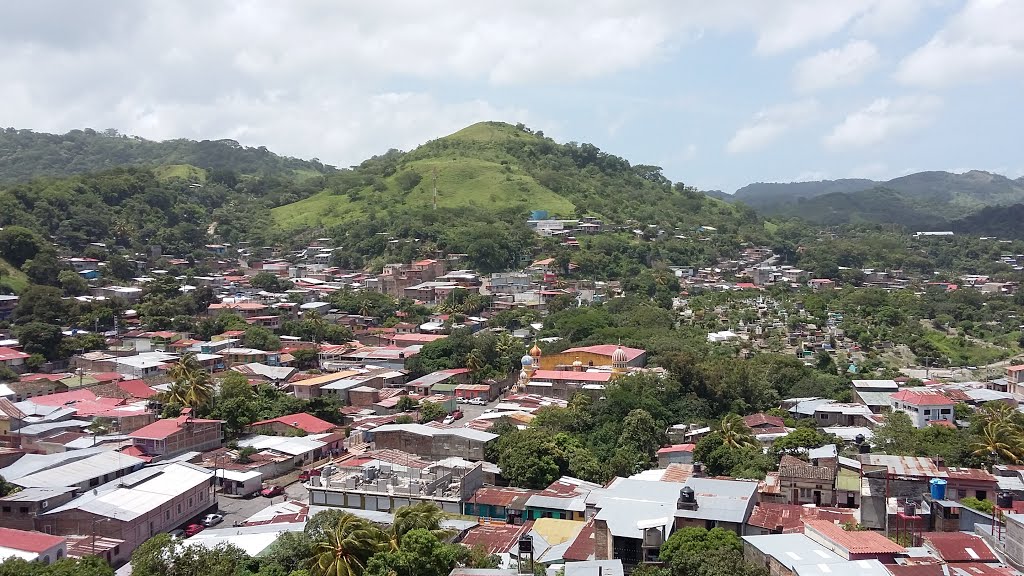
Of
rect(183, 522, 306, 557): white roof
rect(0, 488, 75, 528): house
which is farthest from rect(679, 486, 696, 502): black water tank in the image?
rect(0, 488, 75, 528): house

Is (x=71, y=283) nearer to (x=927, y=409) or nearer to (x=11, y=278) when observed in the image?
(x=11, y=278)

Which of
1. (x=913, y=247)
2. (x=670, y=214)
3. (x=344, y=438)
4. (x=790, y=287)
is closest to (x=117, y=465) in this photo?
(x=344, y=438)

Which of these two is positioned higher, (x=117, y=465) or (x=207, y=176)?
(x=207, y=176)

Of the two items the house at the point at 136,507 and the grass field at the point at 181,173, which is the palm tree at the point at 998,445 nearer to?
the house at the point at 136,507

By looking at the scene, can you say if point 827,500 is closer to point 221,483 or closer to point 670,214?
point 221,483

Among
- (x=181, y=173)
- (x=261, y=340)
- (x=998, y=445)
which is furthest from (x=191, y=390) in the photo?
(x=181, y=173)

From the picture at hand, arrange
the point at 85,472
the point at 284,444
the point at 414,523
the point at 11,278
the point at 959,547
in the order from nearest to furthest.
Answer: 1. the point at 959,547
2. the point at 414,523
3. the point at 85,472
4. the point at 284,444
5. the point at 11,278
